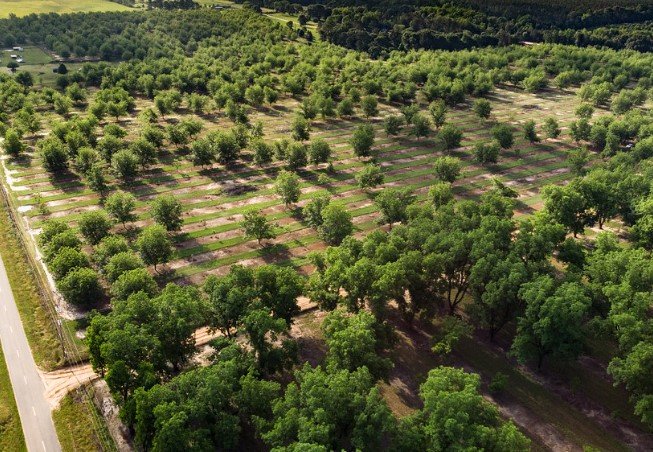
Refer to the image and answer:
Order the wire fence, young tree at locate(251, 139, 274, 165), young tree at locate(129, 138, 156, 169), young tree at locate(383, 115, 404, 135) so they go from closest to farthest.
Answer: the wire fence → young tree at locate(129, 138, 156, 169) → young tree at locate(251, 139, 274, 165) → young tree at locate(383, 115, 404, 135)

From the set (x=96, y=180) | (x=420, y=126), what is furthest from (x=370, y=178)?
(x=96, y=180)

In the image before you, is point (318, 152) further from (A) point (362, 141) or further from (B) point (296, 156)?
(A) point (362, 141)

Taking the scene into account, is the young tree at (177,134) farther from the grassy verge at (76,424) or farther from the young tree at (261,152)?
the grassy verge at (76,424)

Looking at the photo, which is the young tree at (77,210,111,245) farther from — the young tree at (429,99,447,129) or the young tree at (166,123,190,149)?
the young tree at (429,99,447,129)

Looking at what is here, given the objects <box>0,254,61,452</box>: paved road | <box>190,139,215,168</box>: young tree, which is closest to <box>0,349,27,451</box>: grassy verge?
<box>0,254,61,452</box>: paved road

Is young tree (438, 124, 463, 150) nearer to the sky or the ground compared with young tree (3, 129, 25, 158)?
nearer to the sky
